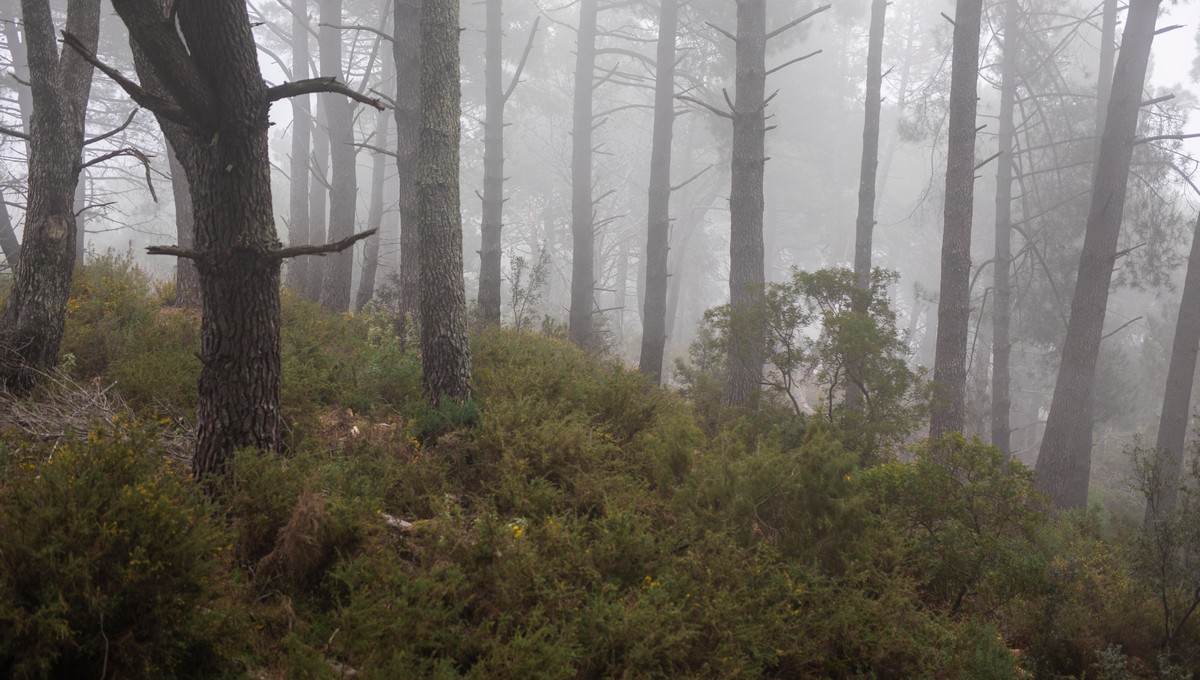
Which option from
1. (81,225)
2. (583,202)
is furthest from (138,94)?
(81,225)

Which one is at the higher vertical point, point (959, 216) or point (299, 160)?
point (299, 160)

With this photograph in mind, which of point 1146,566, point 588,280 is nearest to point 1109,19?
point 588,280

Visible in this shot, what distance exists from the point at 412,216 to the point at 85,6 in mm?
3854

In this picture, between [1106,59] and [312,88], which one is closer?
[312,88]

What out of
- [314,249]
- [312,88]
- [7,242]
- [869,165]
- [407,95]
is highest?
[869,165]

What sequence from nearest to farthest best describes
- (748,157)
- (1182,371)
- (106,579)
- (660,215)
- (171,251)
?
(106,579), (171,251), (748,157), (1182,371), (660,215)

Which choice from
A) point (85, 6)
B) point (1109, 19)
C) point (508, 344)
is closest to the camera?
point (85, 6)

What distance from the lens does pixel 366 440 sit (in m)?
5.39

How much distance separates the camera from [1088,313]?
10.6 metres

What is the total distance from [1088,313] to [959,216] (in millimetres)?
2735

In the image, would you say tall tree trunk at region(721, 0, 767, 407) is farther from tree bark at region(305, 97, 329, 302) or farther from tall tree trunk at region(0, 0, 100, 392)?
Answer: tall tree trunk at region(0, 0, 100, 392)

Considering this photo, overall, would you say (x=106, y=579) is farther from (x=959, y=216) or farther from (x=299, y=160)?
(x=299, y=160)

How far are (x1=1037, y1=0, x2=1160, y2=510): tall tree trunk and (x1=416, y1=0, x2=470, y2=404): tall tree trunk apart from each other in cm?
904

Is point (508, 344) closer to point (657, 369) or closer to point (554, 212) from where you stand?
point (657, 369)
